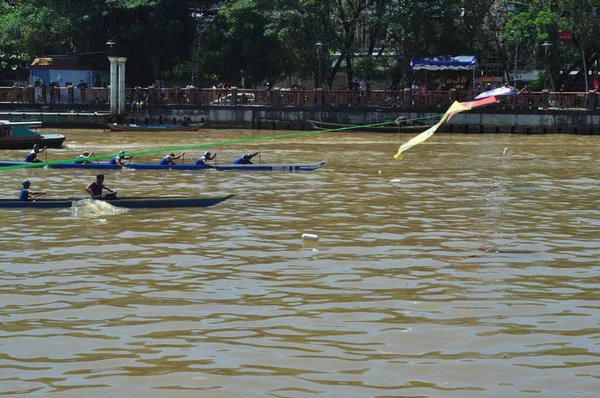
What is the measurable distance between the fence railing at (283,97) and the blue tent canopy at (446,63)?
3.22 m

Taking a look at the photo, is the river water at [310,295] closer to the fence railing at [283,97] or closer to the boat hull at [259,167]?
the boat hull at [259,167]

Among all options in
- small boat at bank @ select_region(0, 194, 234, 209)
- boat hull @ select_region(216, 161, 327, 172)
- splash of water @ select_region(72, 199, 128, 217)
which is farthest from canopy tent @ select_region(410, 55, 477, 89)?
splash of water @ select_region(72, 199, 128, 217)

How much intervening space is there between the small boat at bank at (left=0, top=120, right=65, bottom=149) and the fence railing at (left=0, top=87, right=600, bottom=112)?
13844 mm

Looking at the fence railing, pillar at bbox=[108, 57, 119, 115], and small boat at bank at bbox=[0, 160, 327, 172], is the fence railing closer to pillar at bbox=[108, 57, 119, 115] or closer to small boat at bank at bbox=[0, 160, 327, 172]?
pillar at bbox=[108, 57, 119, 115]

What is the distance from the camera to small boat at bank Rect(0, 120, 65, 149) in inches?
1551

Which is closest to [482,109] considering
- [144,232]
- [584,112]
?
[584,112]

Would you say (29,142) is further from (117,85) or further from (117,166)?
(117,85)

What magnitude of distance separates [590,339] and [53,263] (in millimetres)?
8628

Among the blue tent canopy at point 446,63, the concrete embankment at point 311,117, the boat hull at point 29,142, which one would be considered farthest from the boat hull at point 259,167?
the blue tent canopy at point 446,63

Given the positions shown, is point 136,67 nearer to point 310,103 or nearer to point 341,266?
point 310,103

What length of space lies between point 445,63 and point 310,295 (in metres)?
41.4

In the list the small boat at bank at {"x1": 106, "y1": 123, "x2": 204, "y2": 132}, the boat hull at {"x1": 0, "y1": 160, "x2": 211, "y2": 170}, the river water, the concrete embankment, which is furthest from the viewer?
the concrete embankment

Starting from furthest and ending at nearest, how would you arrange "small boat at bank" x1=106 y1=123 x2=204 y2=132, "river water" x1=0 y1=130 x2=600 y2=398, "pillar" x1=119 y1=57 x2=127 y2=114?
"pillar" x1=119 y1=57 x2=127 y2=114
"small boat at bank" x1=106 y1=123 x2=204 y2=132
"river water" x1=0 y1=130 x2=600 y2=398

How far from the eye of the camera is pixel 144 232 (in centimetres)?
1944
